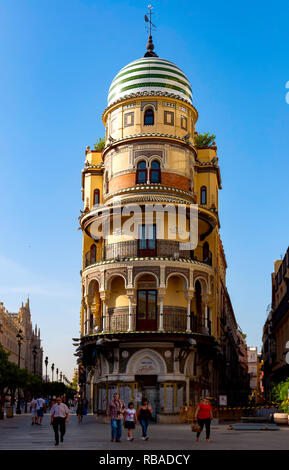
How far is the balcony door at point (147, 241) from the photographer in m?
41.5

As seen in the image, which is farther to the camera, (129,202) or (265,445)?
(129,202)

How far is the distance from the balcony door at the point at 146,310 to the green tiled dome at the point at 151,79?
1392 cm

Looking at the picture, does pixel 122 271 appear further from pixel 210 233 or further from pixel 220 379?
pixel 220 379

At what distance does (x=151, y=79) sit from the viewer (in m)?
45.5

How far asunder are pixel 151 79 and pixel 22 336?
3681 inches

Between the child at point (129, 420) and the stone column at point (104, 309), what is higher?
the stone column at point (104, 309)

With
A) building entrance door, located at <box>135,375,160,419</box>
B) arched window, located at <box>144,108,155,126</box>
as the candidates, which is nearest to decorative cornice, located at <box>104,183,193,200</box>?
arched window, located at <box>144,108,155,126</box>

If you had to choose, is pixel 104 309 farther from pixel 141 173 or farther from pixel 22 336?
pixel 22 336

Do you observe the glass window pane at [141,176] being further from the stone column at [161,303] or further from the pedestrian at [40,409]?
the pedestrian at [40,409]

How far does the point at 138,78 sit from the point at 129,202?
31.1 feet

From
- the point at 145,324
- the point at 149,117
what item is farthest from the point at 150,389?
the point at 149,117

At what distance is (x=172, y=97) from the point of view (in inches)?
1779

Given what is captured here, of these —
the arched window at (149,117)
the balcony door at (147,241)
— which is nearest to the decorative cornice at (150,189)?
the balcony door at (147,241)
